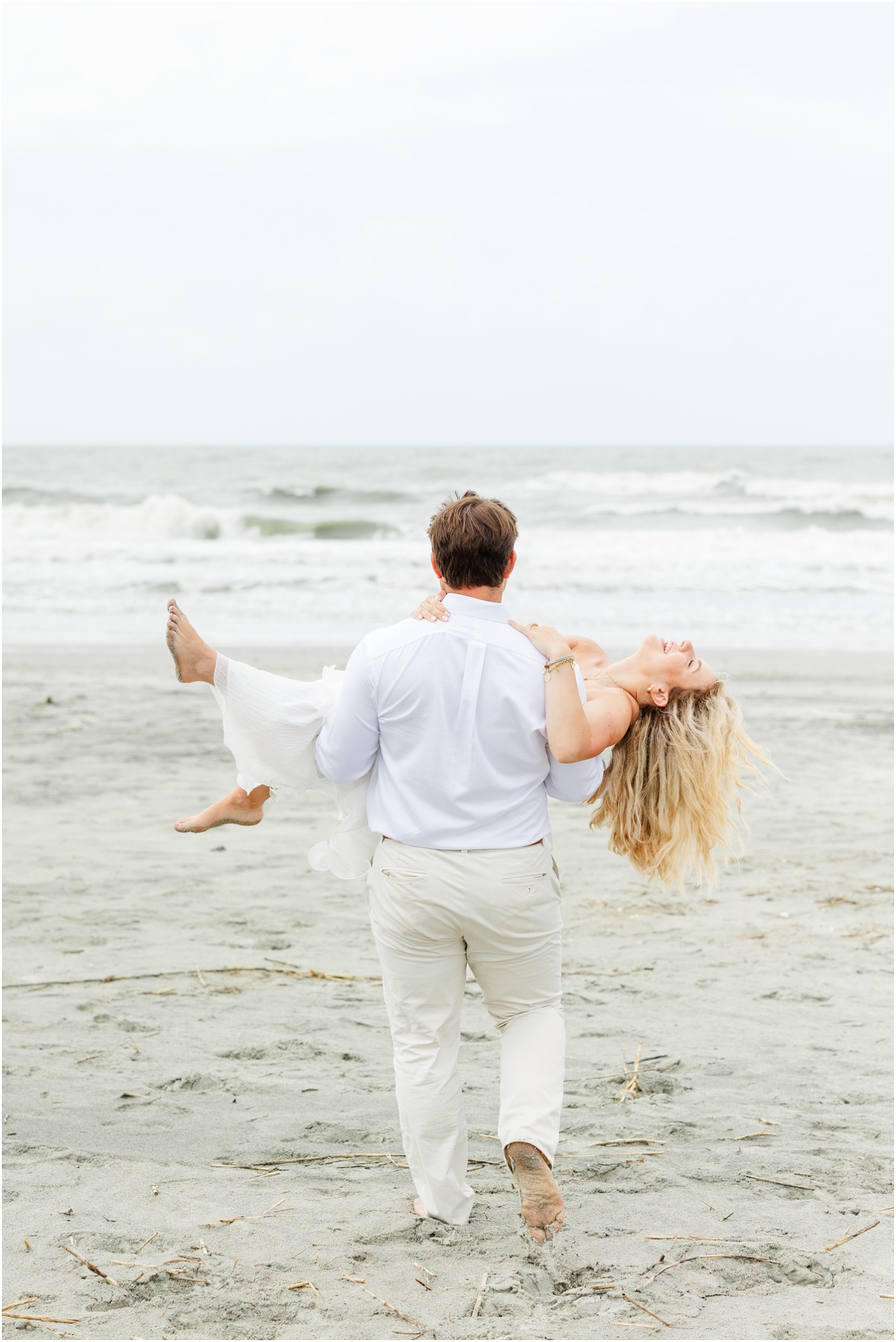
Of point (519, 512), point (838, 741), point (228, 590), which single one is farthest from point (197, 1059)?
point (519, 512)

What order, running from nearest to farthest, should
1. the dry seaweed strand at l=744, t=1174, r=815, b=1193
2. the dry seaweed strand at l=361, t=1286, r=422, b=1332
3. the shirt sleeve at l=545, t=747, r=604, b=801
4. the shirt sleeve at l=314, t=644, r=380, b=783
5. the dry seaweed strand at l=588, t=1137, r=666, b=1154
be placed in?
the dry seaweed strand at l=361, t=1286, r=422, b=1332
the shirt sleeve at l=314, t=644, r=380, b=783
the shirt sleeve at l=545, t=747, r=604, b=801
the dry seaweed strand at l=744, t=1174, r=815, b=1193
the dry seaweed strand at l=588, t=1137, r=666, b=1154

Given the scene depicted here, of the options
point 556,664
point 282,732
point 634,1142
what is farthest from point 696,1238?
point 282,732

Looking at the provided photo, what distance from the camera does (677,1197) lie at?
328 centimetres

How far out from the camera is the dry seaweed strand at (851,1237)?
301cm

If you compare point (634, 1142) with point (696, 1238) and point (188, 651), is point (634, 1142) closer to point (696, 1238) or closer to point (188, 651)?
point (696, 1238)

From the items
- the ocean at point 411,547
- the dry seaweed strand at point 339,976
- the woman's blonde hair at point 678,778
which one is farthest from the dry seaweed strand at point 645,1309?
the ocean at point 411,547

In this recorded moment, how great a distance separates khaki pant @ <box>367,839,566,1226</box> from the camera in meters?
2.89

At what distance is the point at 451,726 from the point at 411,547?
23.4m

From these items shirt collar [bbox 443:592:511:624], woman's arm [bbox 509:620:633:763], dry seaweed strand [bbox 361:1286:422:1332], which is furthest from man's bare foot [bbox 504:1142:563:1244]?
shirt collar [bbox 443:592:511:624]

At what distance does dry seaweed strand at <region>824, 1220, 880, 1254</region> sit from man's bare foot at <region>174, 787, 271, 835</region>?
1.86m

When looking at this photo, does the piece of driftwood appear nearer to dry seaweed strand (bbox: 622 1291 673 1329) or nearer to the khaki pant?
the khaki pant

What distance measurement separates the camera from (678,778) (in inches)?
127

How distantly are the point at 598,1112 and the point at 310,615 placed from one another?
42.0ft

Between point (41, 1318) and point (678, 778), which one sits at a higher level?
point (678, 778)
